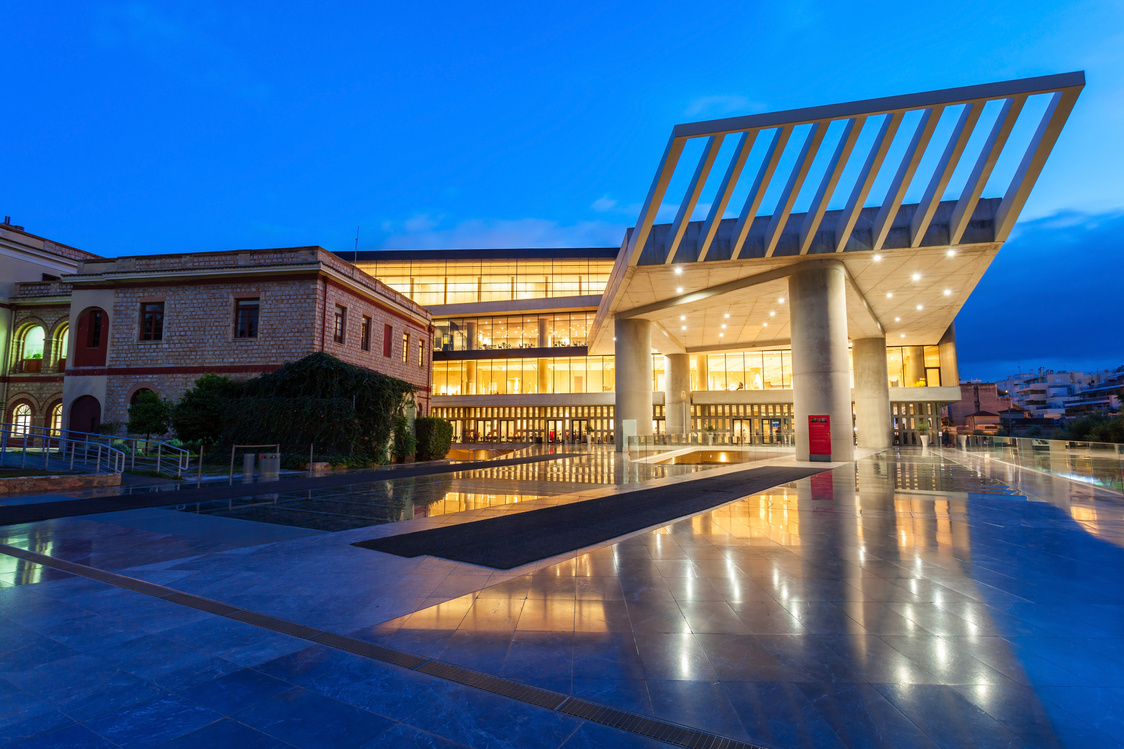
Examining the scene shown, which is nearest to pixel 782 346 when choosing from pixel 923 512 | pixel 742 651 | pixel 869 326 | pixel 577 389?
pixel 869 326

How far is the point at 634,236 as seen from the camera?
23.7 m

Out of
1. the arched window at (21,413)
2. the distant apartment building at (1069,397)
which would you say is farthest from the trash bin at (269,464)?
the distant apartment building at (1069,397)

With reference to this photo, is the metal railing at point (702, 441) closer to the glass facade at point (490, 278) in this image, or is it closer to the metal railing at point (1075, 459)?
the metal railing at point (1075, 459)

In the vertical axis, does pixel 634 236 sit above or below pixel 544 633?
above

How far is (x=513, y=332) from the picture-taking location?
54844 mm

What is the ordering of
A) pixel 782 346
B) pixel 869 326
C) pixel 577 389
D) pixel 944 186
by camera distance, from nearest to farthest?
1. pixel 944 186
2. pixel 869 326
3. pixel 782 346
4. pixel 577 389

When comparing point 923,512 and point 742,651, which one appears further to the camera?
point 923,512

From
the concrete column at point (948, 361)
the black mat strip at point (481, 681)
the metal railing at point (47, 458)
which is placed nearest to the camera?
the black mat strip at point (481, 681)

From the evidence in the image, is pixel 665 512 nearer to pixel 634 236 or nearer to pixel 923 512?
pixel 923 512

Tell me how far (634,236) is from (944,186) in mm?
11579

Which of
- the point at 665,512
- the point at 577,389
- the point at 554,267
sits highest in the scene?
the point at 554,267

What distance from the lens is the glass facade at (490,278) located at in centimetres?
6219

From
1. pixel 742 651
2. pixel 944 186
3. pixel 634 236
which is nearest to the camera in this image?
pixel 742 651

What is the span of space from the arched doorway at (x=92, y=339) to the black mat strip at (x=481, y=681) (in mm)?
27785
